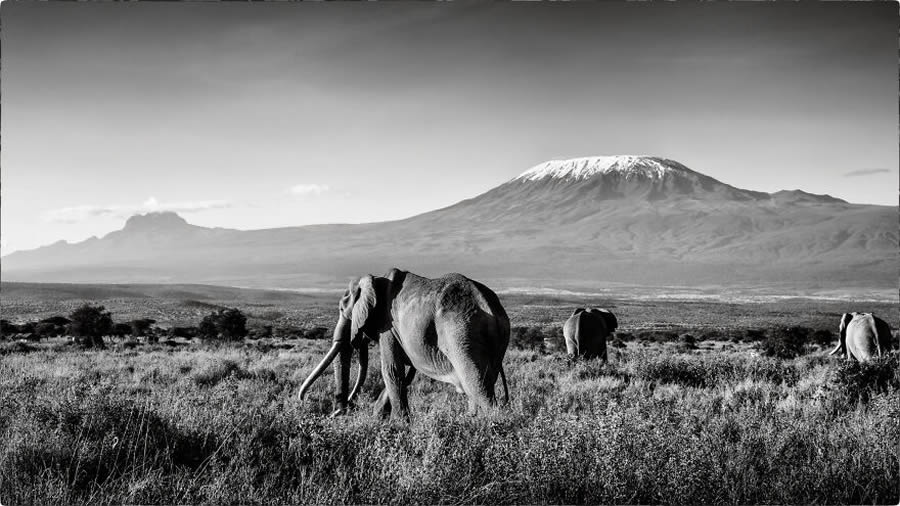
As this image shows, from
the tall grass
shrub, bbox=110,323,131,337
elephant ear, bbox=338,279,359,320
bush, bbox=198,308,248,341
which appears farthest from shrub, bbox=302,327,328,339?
the tall grass

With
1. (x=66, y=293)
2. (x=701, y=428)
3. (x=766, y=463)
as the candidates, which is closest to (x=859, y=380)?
(x=701, y=428)

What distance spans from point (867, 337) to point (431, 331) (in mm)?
12349

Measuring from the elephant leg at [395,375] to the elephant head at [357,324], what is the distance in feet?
0.77

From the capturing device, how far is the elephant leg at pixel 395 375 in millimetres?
7418

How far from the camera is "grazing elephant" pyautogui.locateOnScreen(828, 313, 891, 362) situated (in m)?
14.6

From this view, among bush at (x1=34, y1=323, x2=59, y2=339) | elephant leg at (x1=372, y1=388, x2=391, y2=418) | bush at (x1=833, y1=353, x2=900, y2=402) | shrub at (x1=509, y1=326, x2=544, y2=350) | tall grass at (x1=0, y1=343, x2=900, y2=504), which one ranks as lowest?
shrub at (x1=509, y1=326, x2=544, y2=350)

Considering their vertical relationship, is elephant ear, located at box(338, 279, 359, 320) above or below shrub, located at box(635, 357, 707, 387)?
above

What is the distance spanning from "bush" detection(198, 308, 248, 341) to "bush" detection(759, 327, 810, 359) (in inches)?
832

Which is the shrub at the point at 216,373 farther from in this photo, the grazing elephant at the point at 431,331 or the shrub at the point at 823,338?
the shrub at the point at 823,338

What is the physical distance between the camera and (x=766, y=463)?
16.9ft

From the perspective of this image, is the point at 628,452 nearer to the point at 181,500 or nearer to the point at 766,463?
the point at 766,463

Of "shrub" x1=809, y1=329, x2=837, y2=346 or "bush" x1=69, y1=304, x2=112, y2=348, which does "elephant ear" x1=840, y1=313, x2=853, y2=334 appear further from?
"bush" x1=69, y1=304, x2=112, y2=348

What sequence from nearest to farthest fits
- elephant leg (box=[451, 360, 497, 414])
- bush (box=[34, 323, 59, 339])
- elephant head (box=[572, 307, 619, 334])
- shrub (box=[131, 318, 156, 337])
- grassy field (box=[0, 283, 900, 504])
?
grassy field (box=[0, 283, 900, 504]) → elephant leg (box=[451, 360, 497, 414]) → elephant head (box=[572, 307, 619, 334]) → bush (box=[34, 323, 59, 339]) → shrub (box=[131, 318, 156, 337])

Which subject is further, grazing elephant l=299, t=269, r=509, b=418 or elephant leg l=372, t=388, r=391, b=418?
elephant leg l=372, t=388, r=391, b=418
